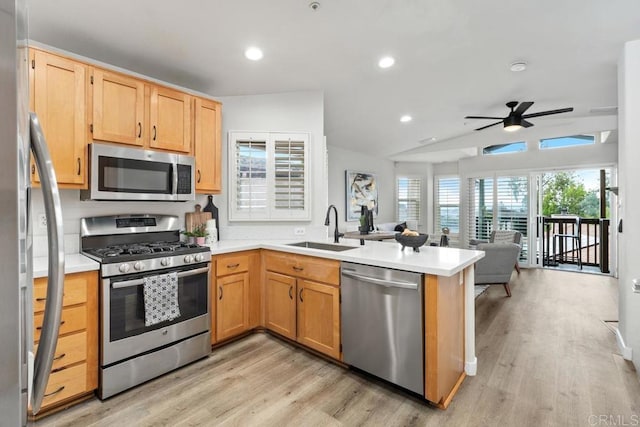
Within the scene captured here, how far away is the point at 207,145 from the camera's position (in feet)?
9.74

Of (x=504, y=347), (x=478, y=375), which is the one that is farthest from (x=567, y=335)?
(x=478, y=375)

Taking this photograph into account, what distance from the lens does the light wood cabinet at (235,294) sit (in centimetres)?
268

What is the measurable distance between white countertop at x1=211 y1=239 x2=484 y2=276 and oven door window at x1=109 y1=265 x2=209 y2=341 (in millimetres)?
353

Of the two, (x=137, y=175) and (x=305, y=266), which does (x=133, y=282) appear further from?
(x=305, y=266)

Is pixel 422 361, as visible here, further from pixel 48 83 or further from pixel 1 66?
pixel 48 83

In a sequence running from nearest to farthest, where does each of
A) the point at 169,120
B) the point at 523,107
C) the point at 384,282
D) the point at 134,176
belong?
the point at 384,282 → the point at 134,176 → the point at 169,120 → the point at 523,107

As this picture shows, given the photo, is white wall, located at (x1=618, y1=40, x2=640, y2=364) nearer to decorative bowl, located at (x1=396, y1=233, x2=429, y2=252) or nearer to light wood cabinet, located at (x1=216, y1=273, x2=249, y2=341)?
decorative bowl, located at (x1=396, y1=233, x2=429, y2=252)

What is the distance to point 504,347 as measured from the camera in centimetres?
280

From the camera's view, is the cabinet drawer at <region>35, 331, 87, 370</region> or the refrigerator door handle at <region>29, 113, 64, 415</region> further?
the cabinet drawer at <region>35, 331, 87, 370</region>

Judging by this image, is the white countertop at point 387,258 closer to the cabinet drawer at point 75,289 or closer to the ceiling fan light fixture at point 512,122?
the cabinet drawer at point 75,289

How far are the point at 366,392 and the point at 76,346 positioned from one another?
1911mm

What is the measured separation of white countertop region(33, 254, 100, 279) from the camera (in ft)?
5.87

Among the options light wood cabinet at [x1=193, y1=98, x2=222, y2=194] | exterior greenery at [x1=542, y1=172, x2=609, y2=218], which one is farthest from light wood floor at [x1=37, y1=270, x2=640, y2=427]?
exterior greenery at [x1=542, y1=172, x2=609, y2=218]

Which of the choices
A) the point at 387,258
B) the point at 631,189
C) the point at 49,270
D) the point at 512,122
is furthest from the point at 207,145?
the point at 512,122
